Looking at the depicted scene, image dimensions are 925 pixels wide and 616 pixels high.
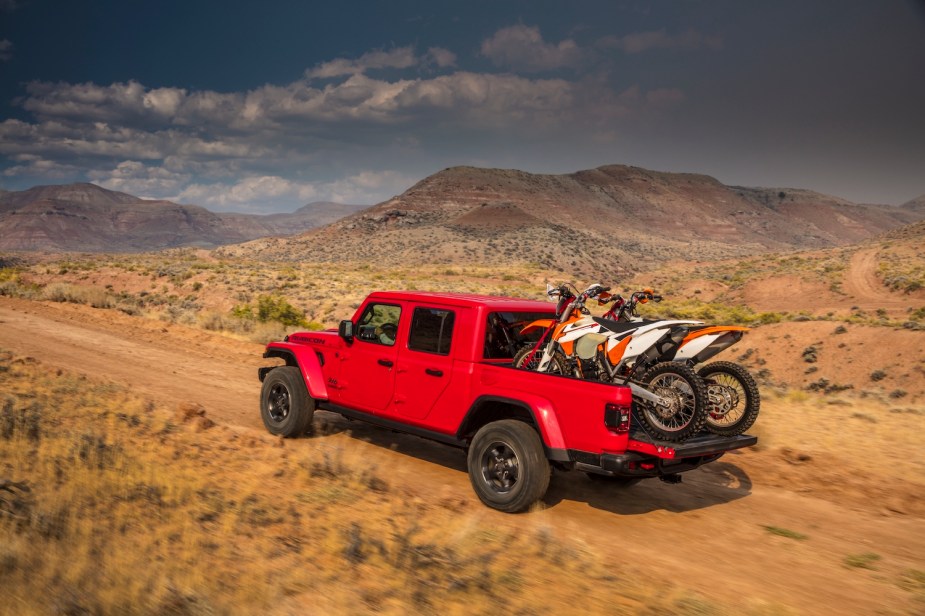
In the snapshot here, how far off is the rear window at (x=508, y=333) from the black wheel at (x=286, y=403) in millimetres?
2589

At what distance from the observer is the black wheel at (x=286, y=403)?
7434 millimetres

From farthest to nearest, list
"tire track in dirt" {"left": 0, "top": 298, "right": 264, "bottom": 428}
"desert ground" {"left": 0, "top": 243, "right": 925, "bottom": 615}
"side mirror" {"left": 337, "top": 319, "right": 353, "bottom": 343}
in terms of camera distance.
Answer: "tire track in dirt" {"left": 0, "top": 298, "right": 264, "bottom": 428} < "side mirror" {"left": 337, "top": 319, "right": 353, "bottom": 343} < "desert ground" {"left": 0, "top": 243, "right": 925, "bottom": 615}

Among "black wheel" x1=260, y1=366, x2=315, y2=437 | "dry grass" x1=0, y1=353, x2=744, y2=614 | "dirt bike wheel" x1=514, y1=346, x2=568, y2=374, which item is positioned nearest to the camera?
"dry grass" x1=0, y1=353, x2=744, y2=614

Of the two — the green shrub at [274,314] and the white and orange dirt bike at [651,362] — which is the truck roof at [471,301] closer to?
the white and orange dirt bike at [651,362]

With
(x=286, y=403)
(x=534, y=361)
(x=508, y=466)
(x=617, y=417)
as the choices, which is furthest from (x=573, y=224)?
(x=617, y=417)

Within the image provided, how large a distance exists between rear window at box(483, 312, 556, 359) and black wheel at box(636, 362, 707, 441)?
136 centimetres

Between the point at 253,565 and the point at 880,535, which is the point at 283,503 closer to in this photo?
the point at 253,565

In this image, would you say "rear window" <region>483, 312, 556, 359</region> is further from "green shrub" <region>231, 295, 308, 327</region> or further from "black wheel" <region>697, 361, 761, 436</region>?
"green shrub" <region>231, 295, 308, 327</region>

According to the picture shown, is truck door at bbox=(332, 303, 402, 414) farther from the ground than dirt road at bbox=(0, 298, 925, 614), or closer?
farther from the ground

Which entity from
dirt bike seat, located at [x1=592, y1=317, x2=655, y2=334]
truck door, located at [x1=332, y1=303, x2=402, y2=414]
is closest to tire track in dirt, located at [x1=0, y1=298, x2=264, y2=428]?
truck door, located at [x1=332, y1=303, x2=402, y2=414]

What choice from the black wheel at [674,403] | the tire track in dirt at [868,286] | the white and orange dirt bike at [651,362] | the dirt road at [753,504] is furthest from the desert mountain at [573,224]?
the black wheel at [674,403]

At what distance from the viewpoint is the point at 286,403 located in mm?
7695

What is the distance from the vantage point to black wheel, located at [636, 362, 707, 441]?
5277mm

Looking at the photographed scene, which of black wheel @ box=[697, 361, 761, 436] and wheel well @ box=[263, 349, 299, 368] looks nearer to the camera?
black wheel @ box=[697, 361, 761, 436]
